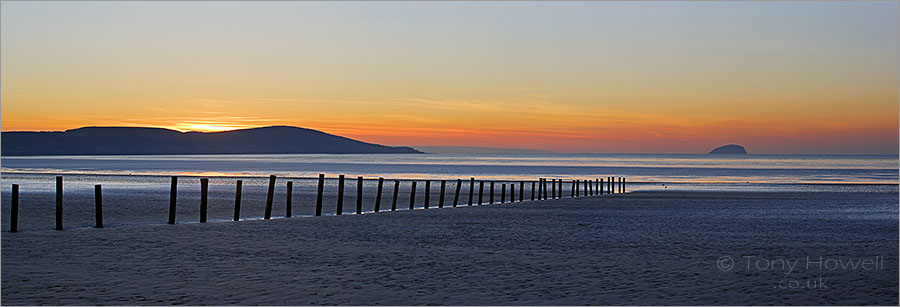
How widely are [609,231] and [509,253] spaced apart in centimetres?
560

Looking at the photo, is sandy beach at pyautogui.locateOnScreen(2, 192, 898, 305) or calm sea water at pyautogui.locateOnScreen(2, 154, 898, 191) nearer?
sandy beach at pyautogui.locateOnScreen(2, 192, 898, 305)

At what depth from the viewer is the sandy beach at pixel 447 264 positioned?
9.98 metres

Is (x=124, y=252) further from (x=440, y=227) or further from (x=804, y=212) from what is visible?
(x=804, y=212)

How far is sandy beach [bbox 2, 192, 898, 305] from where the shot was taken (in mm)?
9977

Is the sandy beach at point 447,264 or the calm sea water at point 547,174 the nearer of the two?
the sandy beach at point 447,264

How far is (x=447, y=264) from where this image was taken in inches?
511

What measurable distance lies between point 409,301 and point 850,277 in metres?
5.81

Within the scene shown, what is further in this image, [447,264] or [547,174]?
[547,174]

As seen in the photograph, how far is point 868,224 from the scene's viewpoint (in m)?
22.0

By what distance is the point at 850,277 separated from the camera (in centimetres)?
1139

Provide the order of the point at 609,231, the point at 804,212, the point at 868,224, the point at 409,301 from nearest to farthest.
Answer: the point at 409,301
the point at 609,231
the point at 868,224
the point at 804,212

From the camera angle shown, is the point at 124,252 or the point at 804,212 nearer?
the point at 124,252

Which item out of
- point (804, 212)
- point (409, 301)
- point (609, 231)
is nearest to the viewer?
point (409, 301)

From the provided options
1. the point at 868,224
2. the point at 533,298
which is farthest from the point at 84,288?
the point at 868,224
